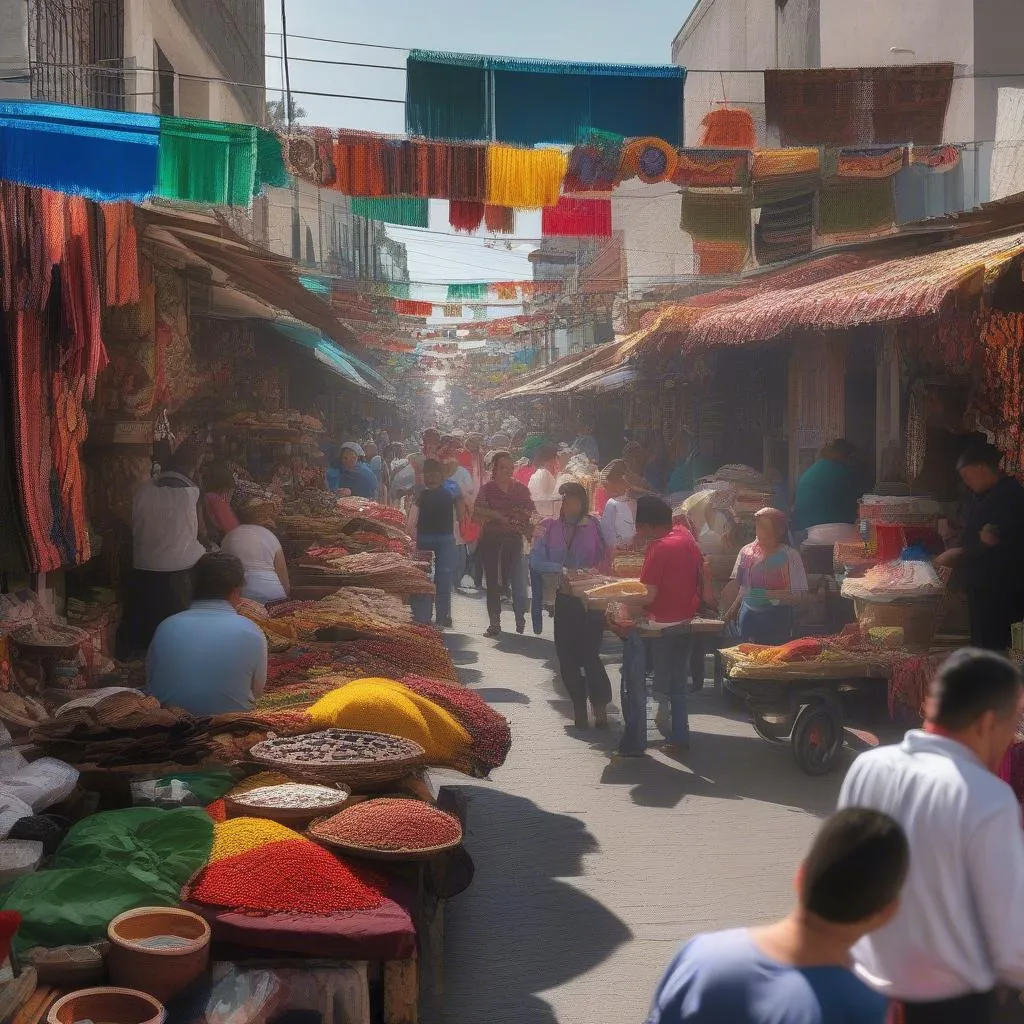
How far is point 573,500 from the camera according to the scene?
11.8 meters

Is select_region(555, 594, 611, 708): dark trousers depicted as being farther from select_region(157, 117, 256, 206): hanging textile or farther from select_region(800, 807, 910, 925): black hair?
select_region(800, 807, 910, 925): black hair

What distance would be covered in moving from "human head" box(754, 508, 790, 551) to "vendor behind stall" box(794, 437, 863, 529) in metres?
2.86

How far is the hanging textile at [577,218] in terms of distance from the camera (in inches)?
620

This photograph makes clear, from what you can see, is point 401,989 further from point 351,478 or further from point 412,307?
point 412,307

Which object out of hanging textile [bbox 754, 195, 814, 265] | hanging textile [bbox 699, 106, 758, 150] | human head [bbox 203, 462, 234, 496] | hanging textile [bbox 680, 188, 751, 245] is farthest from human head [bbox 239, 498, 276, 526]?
hanging textile [bbox 754, 195, 814, 265]

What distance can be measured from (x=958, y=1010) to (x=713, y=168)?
1167cm

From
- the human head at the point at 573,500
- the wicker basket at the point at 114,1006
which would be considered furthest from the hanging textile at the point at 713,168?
the wicker basket at the point at 114,1006

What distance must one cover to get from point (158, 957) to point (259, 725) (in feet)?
6.84

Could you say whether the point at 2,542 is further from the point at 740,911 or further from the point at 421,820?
the point at 740,911

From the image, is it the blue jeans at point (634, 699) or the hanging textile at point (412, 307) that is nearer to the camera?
the blue jeans at point (634, 699)

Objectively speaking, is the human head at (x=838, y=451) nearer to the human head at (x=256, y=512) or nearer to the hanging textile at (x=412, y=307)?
the human head at (x=256, y=512)

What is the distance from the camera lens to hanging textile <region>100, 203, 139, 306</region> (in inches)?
283

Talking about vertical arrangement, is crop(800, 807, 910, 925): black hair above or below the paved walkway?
above

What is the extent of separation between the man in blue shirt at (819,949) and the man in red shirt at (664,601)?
6371 mm
